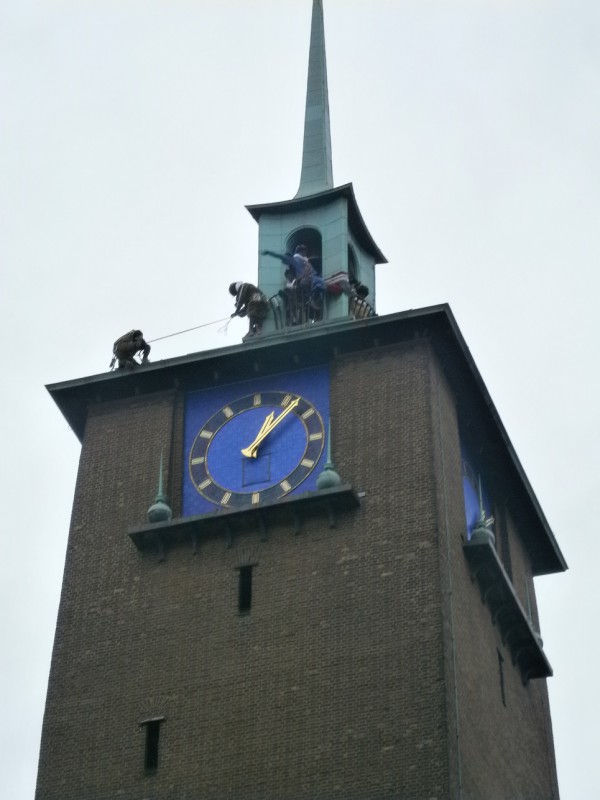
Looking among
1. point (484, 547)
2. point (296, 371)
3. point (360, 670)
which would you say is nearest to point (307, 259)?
point (296, 371)

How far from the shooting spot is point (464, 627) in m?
42.4

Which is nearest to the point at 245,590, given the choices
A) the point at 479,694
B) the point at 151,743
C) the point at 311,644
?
the point at 311,644

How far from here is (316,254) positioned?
5172 centimetres

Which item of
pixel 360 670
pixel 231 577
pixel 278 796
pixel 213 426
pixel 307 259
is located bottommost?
pixel 278 796

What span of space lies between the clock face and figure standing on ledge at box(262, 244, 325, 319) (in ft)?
12.4

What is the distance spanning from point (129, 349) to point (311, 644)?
9.98m

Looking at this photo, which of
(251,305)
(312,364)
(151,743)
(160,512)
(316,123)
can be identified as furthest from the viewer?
(316,123)

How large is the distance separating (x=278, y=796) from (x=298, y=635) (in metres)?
3.60

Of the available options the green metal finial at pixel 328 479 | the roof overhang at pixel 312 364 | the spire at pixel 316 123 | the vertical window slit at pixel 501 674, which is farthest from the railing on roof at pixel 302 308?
the vertical window slit at pixel 501 674

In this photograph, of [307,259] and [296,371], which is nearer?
[296,371]

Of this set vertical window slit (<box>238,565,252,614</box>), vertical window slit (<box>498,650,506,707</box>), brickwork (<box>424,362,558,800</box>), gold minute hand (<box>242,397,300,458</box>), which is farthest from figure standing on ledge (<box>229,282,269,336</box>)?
vertical window slit (<box>498,650,506,707</box>)

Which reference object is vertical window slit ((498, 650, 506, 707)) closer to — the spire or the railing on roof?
the railing on roof

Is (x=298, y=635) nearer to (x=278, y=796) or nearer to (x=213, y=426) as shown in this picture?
(x=278, y=796)

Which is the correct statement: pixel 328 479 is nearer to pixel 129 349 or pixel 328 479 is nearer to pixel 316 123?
pixel 129 349
